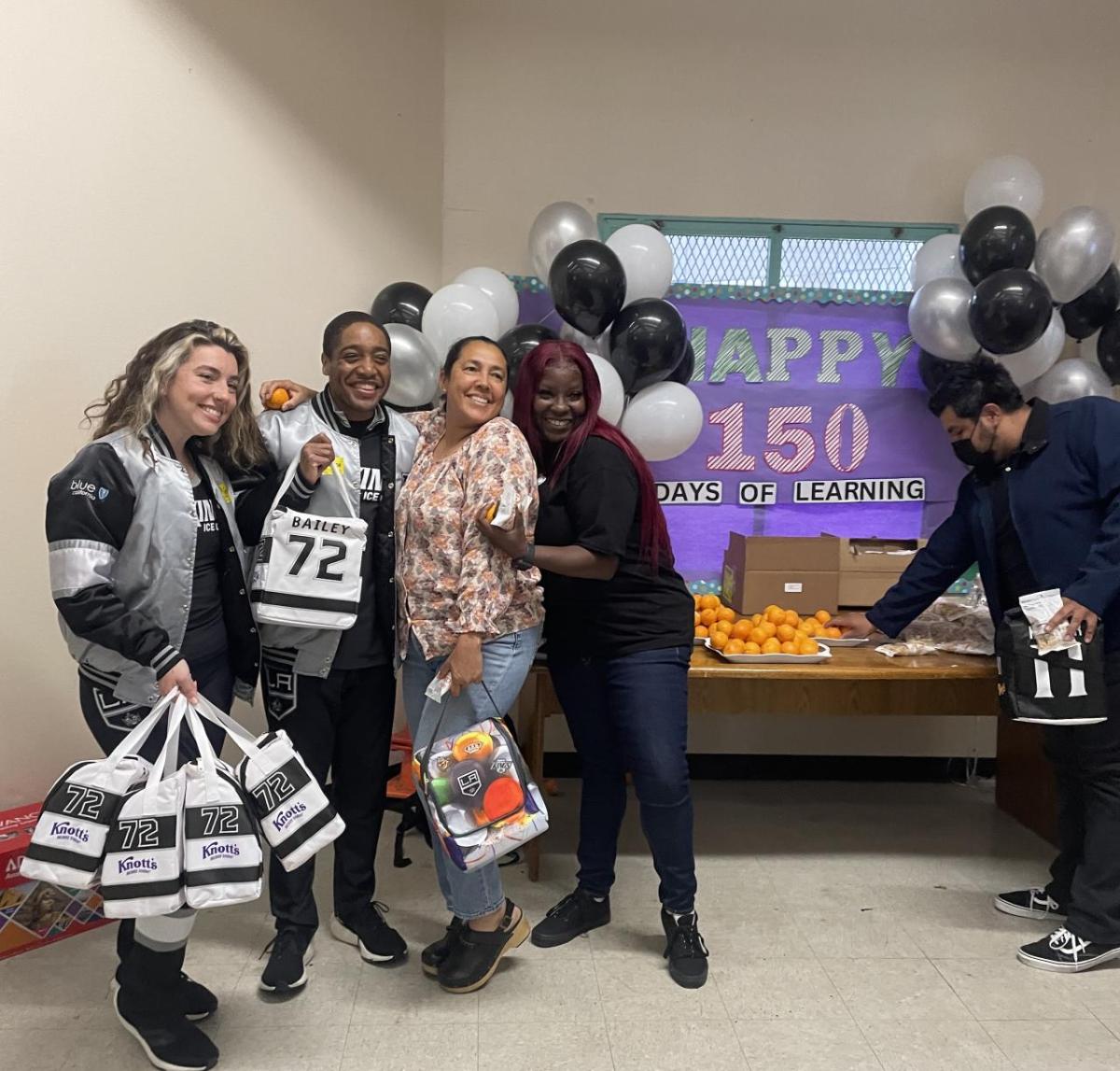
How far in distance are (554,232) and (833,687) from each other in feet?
6.02

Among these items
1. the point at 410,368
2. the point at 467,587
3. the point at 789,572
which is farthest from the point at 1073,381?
the point at 467,587

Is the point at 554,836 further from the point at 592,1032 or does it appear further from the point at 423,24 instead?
the point at 423,24

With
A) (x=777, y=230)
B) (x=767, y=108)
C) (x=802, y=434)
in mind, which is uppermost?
(x=767, y=108)

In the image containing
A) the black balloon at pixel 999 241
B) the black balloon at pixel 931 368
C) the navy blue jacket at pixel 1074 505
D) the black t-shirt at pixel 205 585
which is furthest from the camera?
the black balloon at pixel 931 368

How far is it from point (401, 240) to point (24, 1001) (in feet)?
8.81

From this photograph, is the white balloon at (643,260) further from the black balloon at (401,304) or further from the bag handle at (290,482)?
the bag handle at (290,482)

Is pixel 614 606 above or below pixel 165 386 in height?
below

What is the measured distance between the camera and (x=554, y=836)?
10.3ft

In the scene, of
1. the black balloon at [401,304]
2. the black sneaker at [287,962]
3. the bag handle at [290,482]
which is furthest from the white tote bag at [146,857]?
the black balloon at [401,304]

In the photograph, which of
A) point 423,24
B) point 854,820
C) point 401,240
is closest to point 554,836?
point 854,820

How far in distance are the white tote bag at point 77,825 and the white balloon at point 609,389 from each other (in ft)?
5.61

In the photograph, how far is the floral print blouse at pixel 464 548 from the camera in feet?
6.45

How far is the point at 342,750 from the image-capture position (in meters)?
2.25

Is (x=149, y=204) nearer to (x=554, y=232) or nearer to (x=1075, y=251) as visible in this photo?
(x=554, y=232)
